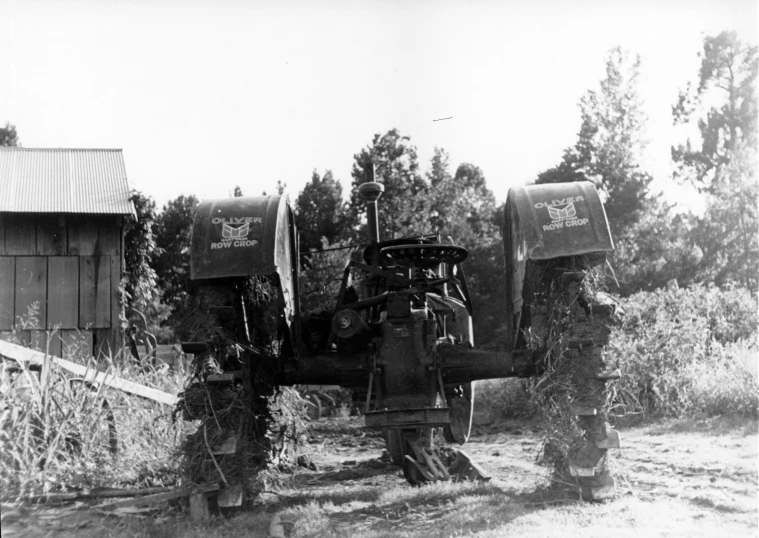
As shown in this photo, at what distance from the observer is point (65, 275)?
13.8 meters

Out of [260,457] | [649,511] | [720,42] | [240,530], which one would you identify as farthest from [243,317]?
[720,42]

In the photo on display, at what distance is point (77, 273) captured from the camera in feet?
45.3

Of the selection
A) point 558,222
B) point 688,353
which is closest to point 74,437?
point 558,222

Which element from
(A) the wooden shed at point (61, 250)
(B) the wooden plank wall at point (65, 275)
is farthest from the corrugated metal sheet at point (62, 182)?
(B) the wooden plank wall at point (65, 275)

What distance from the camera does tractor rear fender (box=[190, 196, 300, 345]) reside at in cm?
580

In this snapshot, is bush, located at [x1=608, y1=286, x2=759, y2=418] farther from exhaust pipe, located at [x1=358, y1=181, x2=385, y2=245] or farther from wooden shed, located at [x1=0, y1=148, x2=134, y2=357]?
wooden shed, located at [x1=0, y1=148, x2=134, y2=357]

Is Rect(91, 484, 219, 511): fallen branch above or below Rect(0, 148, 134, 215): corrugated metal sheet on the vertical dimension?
below

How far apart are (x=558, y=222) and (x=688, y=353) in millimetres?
7054

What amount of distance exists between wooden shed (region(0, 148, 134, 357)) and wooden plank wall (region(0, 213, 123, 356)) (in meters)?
0.02

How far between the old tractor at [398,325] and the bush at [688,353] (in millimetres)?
3992

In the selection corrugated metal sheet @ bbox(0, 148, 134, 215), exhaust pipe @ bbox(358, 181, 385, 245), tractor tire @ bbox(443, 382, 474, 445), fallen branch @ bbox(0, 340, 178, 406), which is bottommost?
tractor tire @ bbox(443, 382, 474, 445)

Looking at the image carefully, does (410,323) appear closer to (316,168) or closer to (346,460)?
(346,460)

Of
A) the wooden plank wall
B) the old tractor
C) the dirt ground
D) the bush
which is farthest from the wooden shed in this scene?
the bush

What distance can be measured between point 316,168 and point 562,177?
28.4 feet
